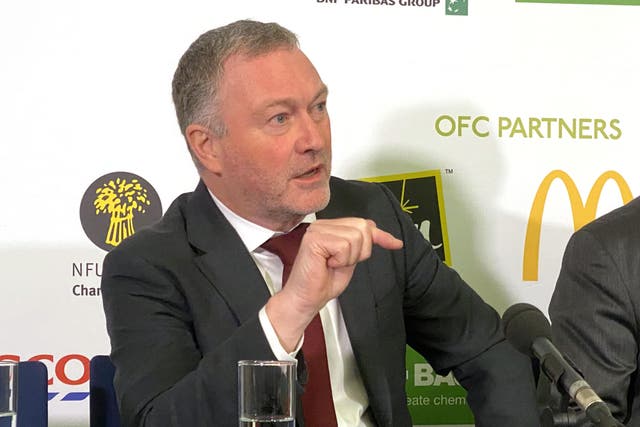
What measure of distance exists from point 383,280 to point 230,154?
443 millimetres

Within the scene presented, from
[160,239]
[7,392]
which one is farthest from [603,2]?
[7,392]

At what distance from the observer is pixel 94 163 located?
305 centimetres

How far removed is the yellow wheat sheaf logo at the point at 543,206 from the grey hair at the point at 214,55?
3.70 ft

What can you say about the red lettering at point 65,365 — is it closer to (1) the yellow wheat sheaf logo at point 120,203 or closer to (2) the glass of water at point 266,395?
(1) the yellow wheat sheaf logo at point 120,203

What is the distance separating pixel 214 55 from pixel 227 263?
0.46 meters

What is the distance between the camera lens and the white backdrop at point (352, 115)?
3.03 metres

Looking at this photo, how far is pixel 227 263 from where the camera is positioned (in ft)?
7.70

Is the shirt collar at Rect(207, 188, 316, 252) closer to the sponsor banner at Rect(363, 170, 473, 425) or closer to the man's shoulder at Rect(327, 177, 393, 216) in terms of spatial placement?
the man's shoulder at Rect(327, 177, 393, 216)

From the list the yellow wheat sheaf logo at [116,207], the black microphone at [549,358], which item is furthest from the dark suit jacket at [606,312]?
the yellow wheat sheaf logo at [116,207]

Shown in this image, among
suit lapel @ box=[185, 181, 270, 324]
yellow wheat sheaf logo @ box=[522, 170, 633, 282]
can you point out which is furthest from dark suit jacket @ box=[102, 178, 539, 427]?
yellow wheat sheaf logo @ box=[522, 170, 633, 282]

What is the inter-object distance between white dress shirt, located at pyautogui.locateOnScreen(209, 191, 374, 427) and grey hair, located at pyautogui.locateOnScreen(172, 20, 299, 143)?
0.21 meters

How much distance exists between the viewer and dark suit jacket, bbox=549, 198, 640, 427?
2301 mm

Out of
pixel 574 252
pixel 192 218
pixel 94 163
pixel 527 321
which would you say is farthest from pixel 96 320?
pixel 527 321

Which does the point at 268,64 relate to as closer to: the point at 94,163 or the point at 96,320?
the point at 94,163
